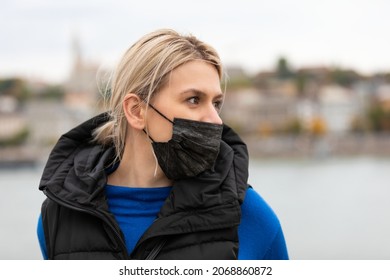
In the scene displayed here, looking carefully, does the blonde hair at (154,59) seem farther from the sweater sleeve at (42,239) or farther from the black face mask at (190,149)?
the sweater sleeve at (42,239)

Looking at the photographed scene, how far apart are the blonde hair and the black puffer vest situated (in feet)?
0.42

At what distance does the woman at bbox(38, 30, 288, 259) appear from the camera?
1096 millimetres

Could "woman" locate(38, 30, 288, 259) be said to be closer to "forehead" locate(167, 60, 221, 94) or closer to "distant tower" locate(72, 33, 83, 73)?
"forehead" locate(167, 60, 221, 94)

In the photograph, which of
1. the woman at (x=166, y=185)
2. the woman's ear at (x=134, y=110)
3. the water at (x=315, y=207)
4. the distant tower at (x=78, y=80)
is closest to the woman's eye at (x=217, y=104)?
the woman at (x=166, y=185)

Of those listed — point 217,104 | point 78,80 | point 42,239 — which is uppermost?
point 217,104

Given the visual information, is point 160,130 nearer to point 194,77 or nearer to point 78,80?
point 194,77

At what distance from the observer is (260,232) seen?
1.12 metres

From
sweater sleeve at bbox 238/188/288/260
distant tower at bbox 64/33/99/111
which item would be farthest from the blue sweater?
distant tower at bbox 64/33/99/111

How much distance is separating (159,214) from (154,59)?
0.75 ft

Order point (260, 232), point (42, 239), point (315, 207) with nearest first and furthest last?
point (260, 232) → point (42, 239) → point (315, 207)

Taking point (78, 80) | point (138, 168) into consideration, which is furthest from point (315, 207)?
point (78, 80)

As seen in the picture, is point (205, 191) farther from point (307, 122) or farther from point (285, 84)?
point (285, 84)


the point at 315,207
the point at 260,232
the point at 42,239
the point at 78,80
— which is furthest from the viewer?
the point at 78,80
